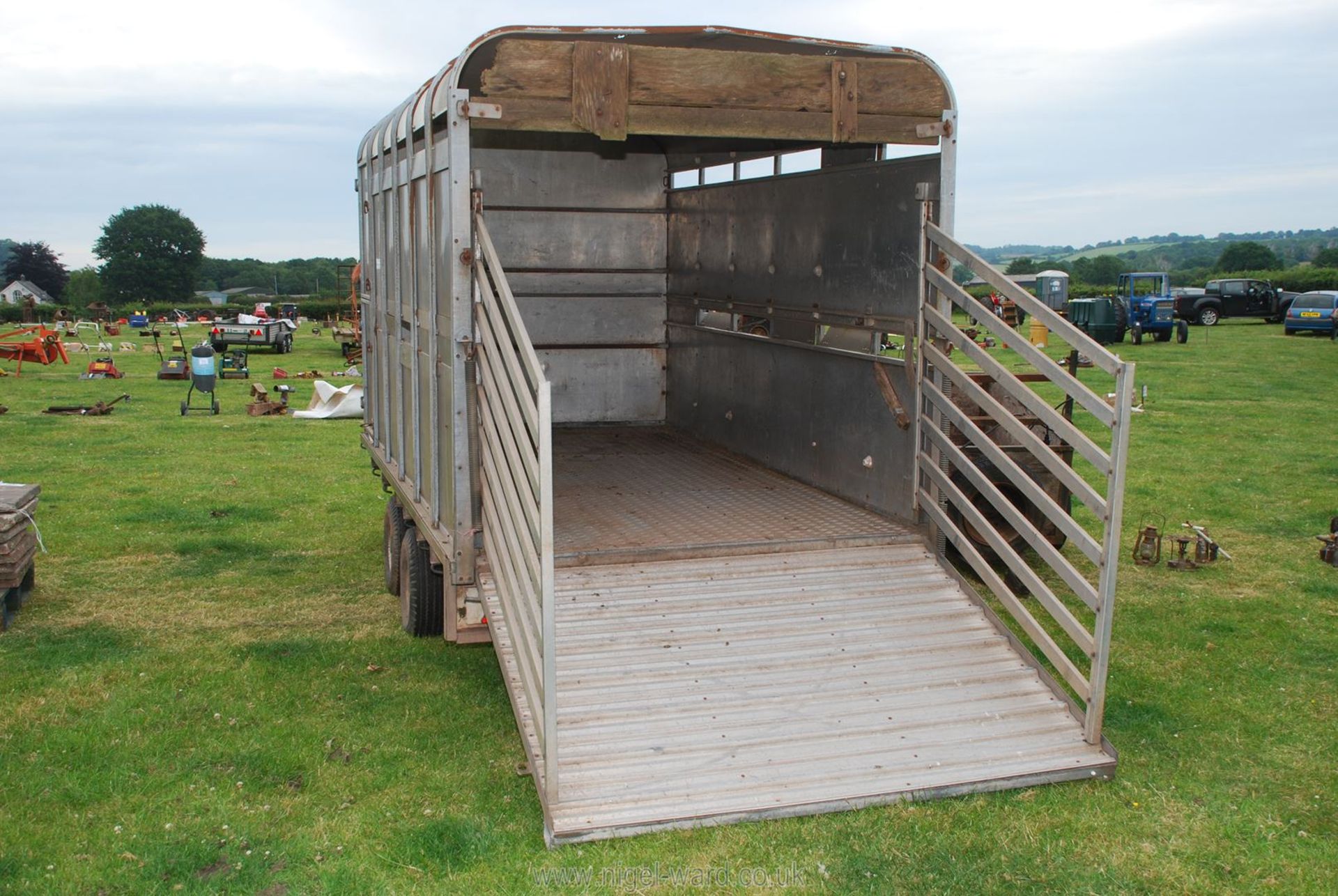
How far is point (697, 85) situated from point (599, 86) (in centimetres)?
52

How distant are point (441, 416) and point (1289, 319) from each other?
3795cm

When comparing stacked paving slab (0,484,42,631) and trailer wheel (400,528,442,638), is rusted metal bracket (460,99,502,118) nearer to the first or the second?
trailer wheel (400,528,442,638)

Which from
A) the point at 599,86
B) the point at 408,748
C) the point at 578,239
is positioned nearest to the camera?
the point at 599,86

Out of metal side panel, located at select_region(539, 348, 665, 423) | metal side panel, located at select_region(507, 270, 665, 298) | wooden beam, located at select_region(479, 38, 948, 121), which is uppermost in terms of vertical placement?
wooden beam, located at select_region(479, 38, 948, 121)

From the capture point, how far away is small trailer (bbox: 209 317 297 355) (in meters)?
34.0

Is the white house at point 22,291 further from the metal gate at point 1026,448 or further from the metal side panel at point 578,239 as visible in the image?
the metal gate at point 1026,448

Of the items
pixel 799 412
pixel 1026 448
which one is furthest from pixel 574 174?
pixel 1026 448

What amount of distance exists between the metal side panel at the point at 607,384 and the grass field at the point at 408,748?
2374 millimetres

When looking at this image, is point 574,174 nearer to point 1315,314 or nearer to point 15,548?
point 15,548

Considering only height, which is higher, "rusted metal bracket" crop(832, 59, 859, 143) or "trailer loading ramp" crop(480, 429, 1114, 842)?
"rusted metal bracket" crop(832, 59, 859, 143)

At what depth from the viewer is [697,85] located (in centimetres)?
617

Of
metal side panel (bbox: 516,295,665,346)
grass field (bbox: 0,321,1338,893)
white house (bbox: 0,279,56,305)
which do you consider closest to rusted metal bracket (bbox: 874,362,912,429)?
grass field (bbox: 0,321,1338,893)

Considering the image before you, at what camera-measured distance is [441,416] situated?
6773 millimetres

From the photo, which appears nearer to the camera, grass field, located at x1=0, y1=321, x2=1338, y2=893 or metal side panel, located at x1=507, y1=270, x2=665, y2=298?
grass field, located at x1=0, y1=321, x2=1338, y2=893
